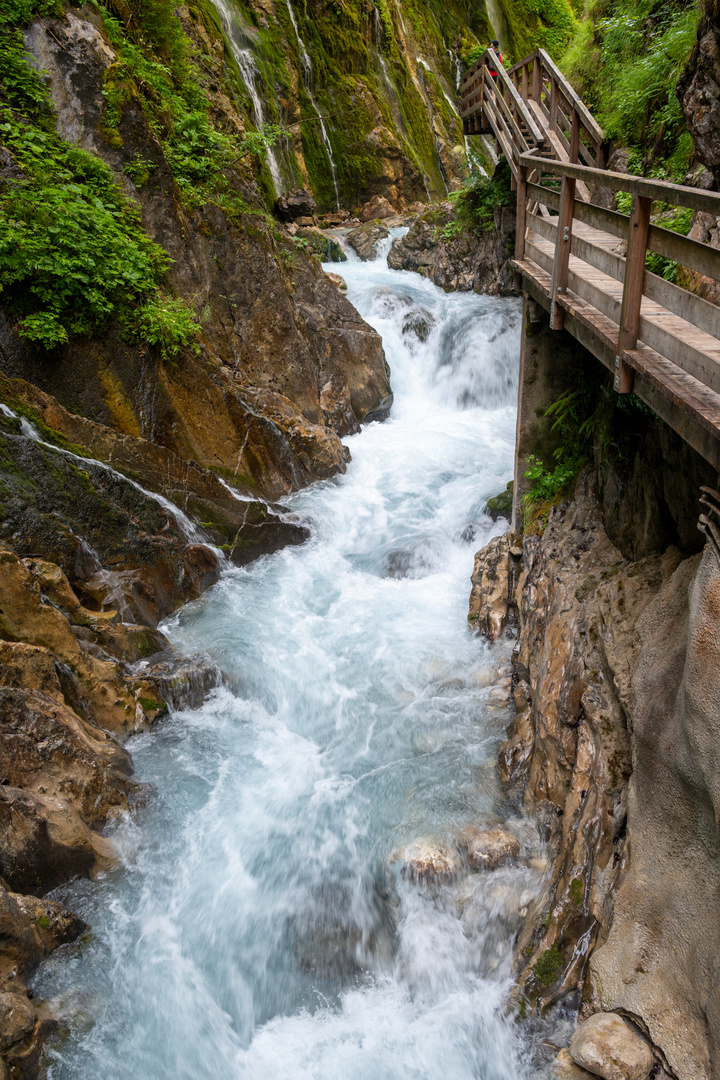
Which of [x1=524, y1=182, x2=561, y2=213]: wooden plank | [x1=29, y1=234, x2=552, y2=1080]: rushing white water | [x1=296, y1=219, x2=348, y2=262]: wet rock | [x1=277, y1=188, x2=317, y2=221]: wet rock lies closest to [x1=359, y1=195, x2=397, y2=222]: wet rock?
[x1=277, y1=188, x2=317, y2=221]: wet rock

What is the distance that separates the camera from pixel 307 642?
761 cm

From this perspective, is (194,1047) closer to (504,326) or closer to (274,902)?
(274,902)

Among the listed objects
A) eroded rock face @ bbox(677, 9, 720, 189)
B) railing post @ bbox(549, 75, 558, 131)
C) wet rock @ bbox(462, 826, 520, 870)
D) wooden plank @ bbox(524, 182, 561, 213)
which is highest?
railing post @ bbox(549, 75, 558, 131)

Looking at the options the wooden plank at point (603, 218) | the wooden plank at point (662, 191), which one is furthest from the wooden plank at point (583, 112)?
the wooden plank at point (662, 191)

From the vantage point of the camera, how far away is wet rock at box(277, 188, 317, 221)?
1762 cm

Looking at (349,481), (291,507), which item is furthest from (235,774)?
(349,481)

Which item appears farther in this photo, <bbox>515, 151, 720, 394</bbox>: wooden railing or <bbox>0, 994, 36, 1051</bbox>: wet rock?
<bbox>0, 994, 36, 1051</bbox>: wet rock

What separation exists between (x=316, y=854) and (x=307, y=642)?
2746mm

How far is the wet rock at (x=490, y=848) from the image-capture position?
4754 millimetres

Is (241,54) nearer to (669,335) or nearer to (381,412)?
(381,412)

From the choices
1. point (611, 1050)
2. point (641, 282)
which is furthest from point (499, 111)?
point (611, 1050)

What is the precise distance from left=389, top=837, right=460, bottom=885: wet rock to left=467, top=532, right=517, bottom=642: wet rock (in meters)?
2.66

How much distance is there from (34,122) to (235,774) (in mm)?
8181

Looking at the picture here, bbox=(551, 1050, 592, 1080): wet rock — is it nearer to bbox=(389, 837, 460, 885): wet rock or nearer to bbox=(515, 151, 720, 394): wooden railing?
bbox=(389, 837, 460, 885): wet rock
